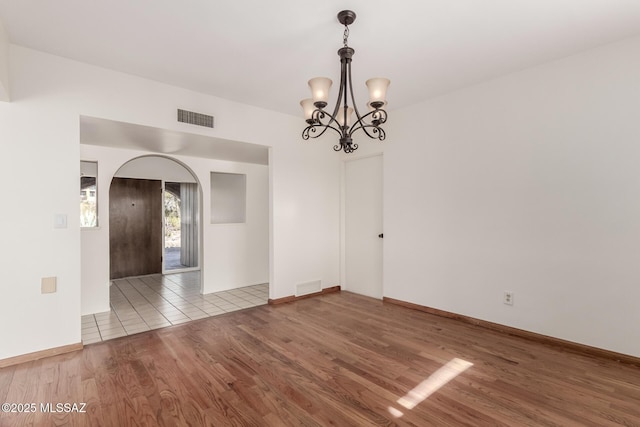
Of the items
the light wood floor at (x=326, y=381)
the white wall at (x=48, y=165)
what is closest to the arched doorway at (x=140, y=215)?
the white wall at (x=48, y=165)

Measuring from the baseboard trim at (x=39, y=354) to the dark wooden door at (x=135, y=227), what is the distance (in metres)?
3.50

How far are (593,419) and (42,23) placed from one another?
451 centimetres

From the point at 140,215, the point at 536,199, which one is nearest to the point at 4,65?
the point at 140,215

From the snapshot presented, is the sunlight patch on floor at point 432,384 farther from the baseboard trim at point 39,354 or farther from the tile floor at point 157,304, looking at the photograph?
the baseboard trim at point 39,354

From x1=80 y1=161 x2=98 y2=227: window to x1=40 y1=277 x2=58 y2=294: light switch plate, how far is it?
1.68 metres

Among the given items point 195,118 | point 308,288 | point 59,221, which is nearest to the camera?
point 59,221

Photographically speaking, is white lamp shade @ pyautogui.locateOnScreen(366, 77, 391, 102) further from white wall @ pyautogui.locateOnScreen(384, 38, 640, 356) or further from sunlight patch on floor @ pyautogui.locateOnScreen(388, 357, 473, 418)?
sunlight patch on floor @ pyautogui.locateOnScreen(388, 357, 473, 418)

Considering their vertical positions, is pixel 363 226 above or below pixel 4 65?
below

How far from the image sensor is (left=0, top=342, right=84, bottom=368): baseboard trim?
2.51 metres

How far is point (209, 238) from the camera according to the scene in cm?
483

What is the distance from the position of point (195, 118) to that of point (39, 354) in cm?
260

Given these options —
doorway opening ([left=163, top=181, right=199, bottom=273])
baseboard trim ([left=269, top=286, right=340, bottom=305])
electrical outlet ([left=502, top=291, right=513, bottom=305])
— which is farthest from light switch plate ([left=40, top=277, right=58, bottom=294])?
electrical outlet ([left=502, top=291, right=513, bottom=305])

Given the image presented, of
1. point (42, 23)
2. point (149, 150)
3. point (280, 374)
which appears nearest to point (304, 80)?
point (42, 23)

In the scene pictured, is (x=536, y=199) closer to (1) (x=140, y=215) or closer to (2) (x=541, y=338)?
(2) (x=541, y=338)
